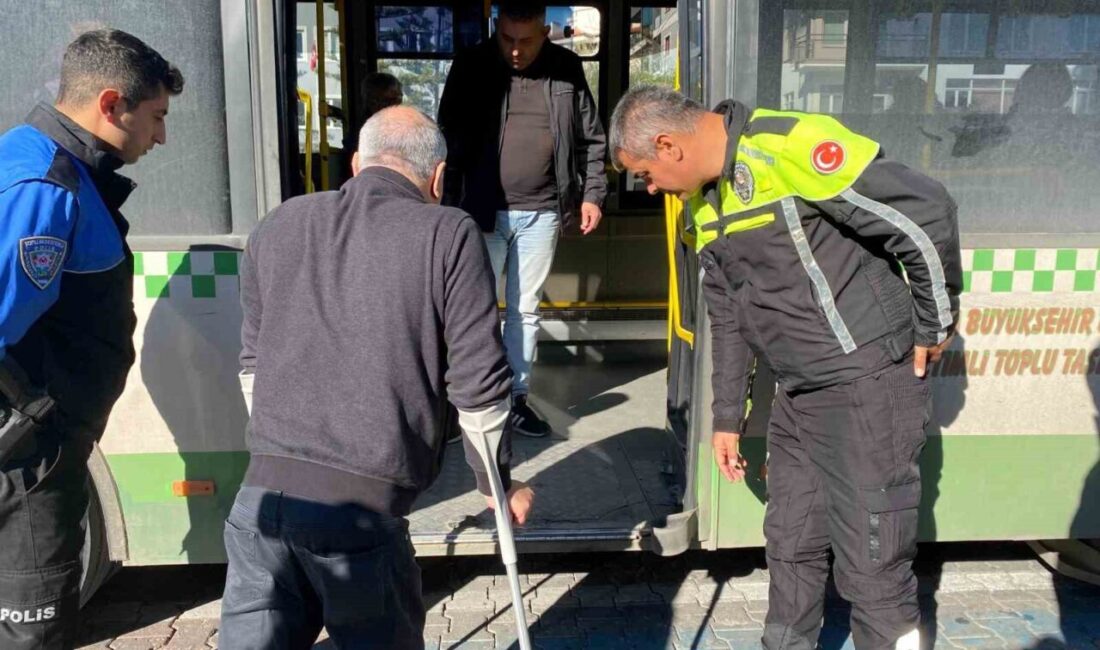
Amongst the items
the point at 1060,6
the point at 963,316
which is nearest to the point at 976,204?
the point at 963,316

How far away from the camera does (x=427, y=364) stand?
2.05 metres

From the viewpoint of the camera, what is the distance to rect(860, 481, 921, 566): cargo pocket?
251 centimetres

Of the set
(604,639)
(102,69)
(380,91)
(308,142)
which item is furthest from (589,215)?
(102,69)

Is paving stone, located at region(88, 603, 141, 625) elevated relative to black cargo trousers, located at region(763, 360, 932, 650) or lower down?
lower down

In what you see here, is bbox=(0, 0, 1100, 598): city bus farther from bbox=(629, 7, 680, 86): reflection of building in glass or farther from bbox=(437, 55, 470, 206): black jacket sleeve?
bbox=(629, 7, 680, 86): reflection of building in glass

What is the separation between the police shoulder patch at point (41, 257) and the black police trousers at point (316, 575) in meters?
0.65

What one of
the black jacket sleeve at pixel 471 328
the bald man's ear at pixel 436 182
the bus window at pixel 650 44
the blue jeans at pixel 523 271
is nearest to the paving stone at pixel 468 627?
the blue jeans at pixel 523 271

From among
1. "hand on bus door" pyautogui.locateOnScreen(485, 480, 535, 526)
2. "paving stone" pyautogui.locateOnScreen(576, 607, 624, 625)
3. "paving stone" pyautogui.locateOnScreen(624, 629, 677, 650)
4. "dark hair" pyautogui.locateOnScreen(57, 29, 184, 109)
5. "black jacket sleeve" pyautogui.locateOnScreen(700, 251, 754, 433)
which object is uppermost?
"dark hair" pyautogui.locateOnScreen(57, 29, 184, 109)

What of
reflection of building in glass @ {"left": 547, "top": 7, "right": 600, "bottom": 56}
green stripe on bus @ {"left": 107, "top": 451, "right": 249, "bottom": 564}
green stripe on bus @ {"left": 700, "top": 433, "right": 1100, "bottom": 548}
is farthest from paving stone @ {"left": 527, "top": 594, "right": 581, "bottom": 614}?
reflection of building in glass @ {"left": 547, "top": 7, "right": 600, "bottom": 56}

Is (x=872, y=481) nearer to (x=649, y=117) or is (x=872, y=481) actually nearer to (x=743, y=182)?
(x=743, y=182)

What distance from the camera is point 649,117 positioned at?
250 cm

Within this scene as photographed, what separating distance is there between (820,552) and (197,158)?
2298 mm

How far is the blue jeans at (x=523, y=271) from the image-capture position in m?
4.19

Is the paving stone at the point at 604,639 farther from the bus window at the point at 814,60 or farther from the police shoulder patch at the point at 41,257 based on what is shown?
the police shoulder patch at the point at 41,257
